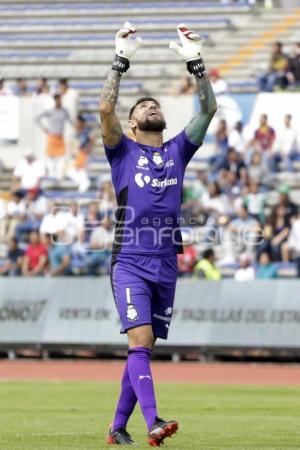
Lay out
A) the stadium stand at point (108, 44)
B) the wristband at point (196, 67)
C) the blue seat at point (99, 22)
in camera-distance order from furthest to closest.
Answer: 1. the blue seat at point (99, 22)
2. the stadium stand at point (108, 44)
3. the wristband at point (196, 67)

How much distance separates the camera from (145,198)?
10148 mm

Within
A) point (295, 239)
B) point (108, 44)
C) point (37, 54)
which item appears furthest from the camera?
point (37, 54)

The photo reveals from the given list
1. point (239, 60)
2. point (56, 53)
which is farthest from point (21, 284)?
point (56, 53)

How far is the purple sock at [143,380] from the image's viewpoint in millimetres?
9602

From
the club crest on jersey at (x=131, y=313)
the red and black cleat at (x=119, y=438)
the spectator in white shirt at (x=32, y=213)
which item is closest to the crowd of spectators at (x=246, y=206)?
the spectator in white shirt at (x=32, y=213)

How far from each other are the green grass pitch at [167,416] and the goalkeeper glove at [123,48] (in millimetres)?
2797

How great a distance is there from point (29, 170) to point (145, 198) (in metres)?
19.3

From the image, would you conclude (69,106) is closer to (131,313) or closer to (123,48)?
(123,48)

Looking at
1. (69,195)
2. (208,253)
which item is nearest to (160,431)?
(208,253)

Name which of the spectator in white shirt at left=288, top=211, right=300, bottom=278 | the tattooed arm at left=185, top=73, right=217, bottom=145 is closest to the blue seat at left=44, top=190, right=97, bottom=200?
the spectator in white shirt at left=288, top=211, right=300, bottom=278

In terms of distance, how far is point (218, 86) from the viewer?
28188 mm

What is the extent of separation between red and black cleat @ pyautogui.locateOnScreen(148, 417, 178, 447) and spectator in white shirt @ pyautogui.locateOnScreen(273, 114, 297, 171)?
17.6m

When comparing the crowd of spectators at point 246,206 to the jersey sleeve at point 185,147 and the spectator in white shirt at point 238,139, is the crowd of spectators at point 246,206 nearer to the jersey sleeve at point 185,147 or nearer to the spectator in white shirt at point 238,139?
the spectator in white shirt at point 238,139

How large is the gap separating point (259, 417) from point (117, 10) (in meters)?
24.9
